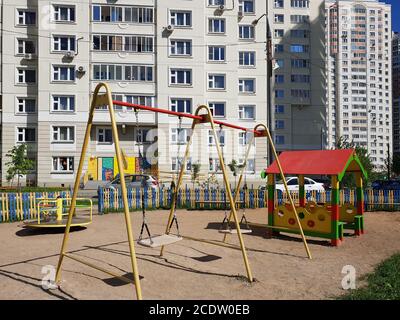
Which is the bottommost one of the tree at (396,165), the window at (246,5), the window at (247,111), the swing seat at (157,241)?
the swing seat at (157,241)

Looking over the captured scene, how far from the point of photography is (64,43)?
31625 mm

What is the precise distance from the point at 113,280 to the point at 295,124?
53.0 meters

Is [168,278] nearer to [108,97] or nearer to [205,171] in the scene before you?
[108,97]

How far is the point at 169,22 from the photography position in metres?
32.7

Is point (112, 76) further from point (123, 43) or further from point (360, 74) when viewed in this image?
point (360, 74)

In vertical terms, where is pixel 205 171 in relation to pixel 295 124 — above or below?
below

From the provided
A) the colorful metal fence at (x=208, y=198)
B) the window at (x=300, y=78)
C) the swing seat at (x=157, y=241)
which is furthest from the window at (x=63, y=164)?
the window at (x=300, y=78)

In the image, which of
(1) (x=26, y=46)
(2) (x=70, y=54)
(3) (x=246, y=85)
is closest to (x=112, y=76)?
(2) (x=70, y=54)

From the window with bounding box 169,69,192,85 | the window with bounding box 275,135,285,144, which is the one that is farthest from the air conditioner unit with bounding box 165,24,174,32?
the window with bounding box 275,135,285,144

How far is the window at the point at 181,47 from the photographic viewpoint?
32.7 m

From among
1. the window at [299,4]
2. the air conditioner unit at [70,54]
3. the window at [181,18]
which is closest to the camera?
the air conditioner unit at [70,54]

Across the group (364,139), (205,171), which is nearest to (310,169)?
(205,171)

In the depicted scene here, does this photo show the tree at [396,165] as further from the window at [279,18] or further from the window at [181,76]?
the window at [181,76]

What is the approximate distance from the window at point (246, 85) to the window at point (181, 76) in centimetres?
570
